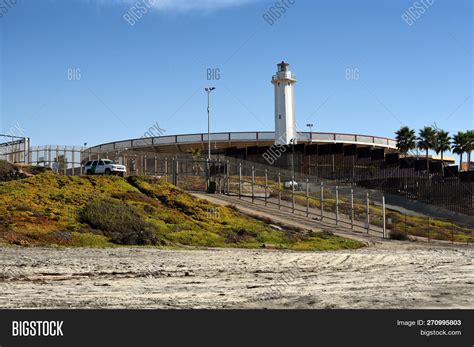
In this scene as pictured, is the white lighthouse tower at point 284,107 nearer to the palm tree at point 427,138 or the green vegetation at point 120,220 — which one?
the palm tree at point 427,138

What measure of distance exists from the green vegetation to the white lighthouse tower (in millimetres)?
41000

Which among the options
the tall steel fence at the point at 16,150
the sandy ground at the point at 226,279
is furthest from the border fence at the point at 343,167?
the sandy ground at the point at 226,279

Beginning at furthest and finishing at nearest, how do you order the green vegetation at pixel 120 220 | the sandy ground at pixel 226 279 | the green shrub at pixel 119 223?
the green shrub at pixel 119 223
the green vegetation at pixel 120 220
the sandy ground at pixel 226 279

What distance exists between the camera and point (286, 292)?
1451 cm

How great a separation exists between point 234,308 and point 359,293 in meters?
3.63

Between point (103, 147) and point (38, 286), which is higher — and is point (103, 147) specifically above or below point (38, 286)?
above

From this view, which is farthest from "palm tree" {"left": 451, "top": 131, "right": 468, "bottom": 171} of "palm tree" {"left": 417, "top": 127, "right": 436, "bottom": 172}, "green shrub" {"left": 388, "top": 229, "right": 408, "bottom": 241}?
"green shrub" {"left": 388, "top": 229, "right": 408, "bottom": 241}

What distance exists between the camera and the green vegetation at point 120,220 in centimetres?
2694

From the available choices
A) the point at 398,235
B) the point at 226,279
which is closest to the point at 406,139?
the point at 398,235

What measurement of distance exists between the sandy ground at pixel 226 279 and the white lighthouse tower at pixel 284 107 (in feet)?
177

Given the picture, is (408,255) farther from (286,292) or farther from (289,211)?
(289,211)

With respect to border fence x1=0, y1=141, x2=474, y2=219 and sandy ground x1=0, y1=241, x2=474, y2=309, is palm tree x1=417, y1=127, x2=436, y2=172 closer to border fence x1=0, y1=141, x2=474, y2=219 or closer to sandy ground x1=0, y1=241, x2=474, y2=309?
border fence x1=0, y1=141, x2=474, y2=219

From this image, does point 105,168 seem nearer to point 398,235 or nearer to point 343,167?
point 398,235
